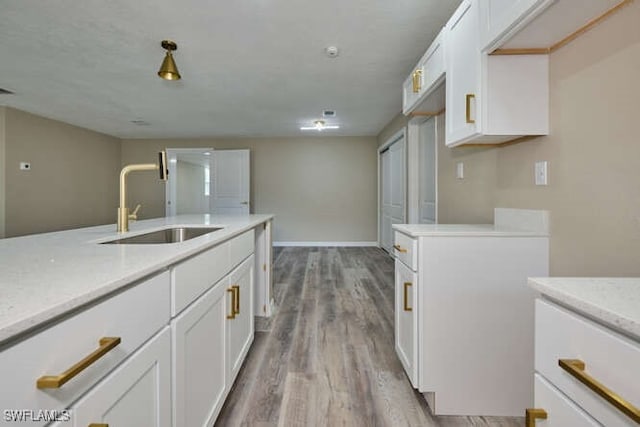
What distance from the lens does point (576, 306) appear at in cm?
61

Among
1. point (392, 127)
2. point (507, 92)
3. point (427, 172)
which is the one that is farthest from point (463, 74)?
point (392, 127)

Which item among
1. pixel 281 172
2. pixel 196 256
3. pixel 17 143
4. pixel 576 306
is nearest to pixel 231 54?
pixel 196 256

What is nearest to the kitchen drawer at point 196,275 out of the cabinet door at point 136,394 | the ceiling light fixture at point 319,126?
the cabinet door at point 136,394

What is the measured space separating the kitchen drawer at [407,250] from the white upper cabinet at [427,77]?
1016 mm

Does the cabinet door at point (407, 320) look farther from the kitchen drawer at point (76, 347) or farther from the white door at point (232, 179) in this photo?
the white door at point (232, 179)

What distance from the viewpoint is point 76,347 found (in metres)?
0.56

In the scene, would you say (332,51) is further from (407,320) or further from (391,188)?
(391,188)

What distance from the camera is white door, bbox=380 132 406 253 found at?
14.9 ft

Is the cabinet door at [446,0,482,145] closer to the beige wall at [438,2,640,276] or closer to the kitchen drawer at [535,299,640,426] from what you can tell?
the beige wall at [438,2,640,276]

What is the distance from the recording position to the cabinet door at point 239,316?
1481mm

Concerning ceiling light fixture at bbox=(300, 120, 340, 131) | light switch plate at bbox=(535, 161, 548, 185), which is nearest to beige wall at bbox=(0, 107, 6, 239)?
ceiling light fixture at bbox=(300, 120, 340, 131)

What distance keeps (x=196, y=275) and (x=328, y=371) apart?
115cm

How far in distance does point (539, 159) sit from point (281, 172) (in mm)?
5389

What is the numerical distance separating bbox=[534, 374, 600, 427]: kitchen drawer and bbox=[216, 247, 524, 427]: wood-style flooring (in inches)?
35.3
